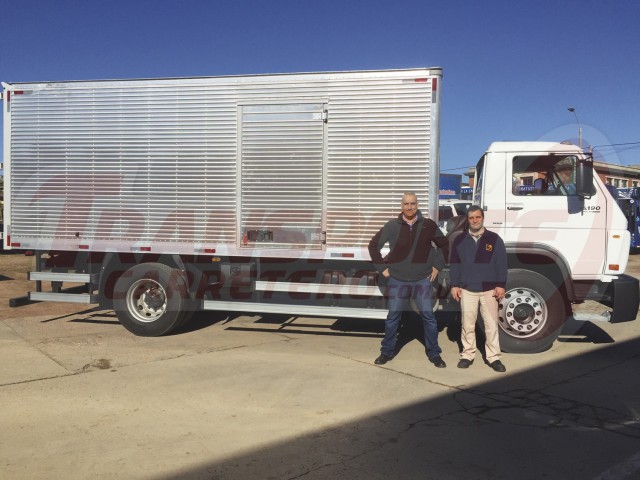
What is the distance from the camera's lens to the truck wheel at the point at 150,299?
745 centimetres

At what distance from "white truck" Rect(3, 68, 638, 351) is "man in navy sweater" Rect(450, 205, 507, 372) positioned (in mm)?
641

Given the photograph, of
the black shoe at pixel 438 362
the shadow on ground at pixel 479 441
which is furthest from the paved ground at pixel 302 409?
the black shoe at pixel 438 362

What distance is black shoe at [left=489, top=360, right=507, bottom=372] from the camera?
6.06 m

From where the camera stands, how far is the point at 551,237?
22.0 ft

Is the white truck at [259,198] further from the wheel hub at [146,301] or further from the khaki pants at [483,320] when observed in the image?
the khaki pants at [483,320]

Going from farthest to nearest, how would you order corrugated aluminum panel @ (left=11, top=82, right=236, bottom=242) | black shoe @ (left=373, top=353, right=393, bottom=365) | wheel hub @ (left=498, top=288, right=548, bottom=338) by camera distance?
corrugated aluminum panel @ (left=11, top=82, right=236, bottom=242)
wheel hub @ (left=498, top=288, right=548, bottom=338)
black shoe @ (left=373, top=353, right=393, bottom=365)

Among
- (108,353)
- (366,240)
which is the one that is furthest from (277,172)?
(108,353)

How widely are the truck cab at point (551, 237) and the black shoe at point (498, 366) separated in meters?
0.72

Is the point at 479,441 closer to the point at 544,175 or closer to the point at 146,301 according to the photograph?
the point at 544,175

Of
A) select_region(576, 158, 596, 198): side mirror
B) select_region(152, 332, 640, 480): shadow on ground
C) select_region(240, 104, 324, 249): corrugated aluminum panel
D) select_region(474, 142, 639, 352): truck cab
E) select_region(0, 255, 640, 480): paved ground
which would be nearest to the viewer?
select_region(152, 332, 640, 480): shadow on ground

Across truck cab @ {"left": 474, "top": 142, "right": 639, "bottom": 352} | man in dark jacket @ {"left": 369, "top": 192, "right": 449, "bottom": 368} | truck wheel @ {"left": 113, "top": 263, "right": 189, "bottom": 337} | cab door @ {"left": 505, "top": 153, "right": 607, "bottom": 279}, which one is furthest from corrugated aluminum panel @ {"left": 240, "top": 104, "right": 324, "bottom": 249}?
cab door @ {"left": 505, "top": 153, "right": 607, "bottom": 279}

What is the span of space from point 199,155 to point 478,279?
12.4 feet

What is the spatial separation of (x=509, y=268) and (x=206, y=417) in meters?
4.00

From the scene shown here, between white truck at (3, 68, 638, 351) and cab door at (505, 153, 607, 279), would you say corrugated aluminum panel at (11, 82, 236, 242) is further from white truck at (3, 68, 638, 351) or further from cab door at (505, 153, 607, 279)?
cab door at (505, 153, 607, 279)
